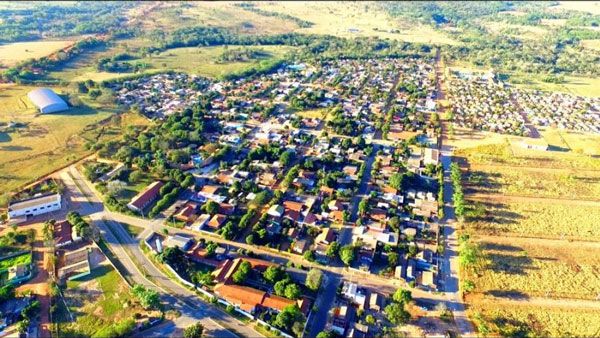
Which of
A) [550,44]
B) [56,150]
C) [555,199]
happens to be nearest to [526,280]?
[555,199]

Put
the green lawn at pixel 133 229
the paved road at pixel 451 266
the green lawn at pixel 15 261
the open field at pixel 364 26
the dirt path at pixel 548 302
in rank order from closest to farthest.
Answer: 1. the paved road at pixel 451 266
2. the dirt path at pixel 548 302
3. the green lawn at pixel 15 261
4. the green lawn at pixel 133 229
5. the open field at pixel 364 26

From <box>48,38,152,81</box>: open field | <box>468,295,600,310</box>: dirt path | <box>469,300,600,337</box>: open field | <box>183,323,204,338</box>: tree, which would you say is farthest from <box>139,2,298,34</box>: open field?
<box>469,300,600,337</box>: open field

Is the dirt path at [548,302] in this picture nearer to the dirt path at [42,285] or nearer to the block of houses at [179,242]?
the block of houses at [179,242]

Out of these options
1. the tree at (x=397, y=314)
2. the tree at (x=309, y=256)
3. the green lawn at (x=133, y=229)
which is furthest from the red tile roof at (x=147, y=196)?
the tree at (x=397, y=314)

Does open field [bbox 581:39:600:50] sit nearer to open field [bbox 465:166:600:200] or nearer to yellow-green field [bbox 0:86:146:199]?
open field [bbox 465:166:600:200]

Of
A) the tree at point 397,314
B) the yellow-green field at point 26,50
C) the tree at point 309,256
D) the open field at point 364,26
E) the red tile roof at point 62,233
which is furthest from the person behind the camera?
the open field at point 364,26

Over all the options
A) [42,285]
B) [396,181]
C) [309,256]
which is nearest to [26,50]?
[42,285]

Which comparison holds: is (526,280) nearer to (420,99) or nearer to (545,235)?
(545,235)
